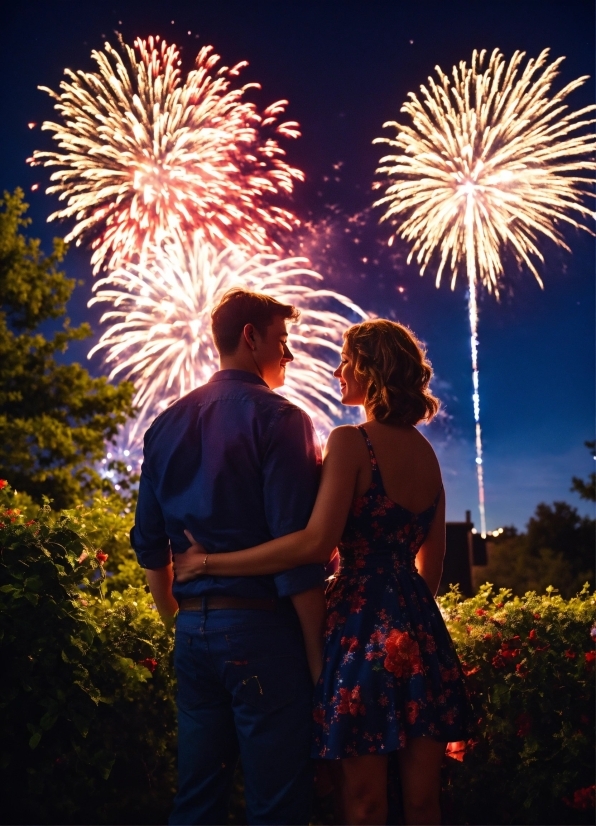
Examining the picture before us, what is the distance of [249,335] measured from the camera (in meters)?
2.67

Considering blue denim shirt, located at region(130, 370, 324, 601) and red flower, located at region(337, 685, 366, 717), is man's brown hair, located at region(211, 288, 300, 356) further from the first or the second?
red flower, located at region(337, 685, 366, 717)

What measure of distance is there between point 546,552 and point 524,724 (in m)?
27.7

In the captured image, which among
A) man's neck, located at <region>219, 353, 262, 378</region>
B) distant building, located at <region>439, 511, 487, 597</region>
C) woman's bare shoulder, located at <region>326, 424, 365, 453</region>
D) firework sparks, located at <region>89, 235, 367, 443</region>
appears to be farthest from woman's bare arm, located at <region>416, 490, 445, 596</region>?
distant building, located at <region>439, 511, 487, 597</region>

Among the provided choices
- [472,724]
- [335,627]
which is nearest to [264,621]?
[335,627]

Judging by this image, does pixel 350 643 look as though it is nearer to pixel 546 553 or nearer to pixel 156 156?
pixel 156 156

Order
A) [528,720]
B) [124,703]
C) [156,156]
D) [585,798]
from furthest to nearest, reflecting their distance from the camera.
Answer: [156,156] < [124,703] < [528,720] < [585,798]

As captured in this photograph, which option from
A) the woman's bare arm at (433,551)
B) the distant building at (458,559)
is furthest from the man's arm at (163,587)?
the distant building at (458,559)

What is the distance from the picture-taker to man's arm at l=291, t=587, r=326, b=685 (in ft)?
8.04

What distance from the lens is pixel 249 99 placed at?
18.0 m

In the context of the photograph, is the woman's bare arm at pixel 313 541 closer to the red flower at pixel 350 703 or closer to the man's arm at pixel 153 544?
the man's arm at pixel 153 544

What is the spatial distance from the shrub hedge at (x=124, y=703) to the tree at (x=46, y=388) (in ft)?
33.6

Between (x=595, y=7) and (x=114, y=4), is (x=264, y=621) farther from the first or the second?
(x=114, y=4)

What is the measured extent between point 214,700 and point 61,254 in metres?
14.1

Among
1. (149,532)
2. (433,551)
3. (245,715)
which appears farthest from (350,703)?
(149,532)
